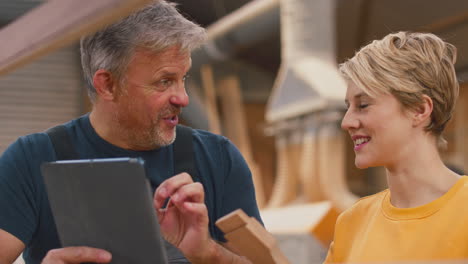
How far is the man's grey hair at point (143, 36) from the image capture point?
154 cm

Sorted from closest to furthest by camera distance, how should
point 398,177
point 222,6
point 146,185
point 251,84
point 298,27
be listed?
point 146,185 → point 398,177 → point 298,27 → point 222,6 → point 251,84

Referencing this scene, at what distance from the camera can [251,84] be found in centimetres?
874

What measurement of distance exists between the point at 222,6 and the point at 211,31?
0.76m

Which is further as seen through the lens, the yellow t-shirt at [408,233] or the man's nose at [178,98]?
the man's nose at [178,98]

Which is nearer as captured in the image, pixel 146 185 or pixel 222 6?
pixel 146 185

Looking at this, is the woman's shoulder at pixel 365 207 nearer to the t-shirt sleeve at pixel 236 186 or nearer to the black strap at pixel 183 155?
the t-shirt sleeve at pixel 236 186

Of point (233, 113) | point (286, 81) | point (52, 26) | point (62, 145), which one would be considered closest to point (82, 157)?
point (62, 145)

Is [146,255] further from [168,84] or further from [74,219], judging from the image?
[168,84]

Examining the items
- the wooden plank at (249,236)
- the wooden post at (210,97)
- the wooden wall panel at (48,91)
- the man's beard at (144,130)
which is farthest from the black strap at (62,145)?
the wooden post at (210,97)

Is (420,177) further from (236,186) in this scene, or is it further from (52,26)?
(52,26)

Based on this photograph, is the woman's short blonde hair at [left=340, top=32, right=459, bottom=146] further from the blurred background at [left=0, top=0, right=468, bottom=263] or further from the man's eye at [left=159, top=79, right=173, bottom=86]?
the blurred background at [left=0, top=0, right=468, bottom=263]

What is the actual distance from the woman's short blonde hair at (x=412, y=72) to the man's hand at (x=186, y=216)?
0.46 meters

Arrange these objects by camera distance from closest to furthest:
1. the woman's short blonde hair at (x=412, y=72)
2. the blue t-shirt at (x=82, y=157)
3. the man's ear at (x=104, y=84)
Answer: the woman's short blonde hair at (x=412, y=72), the blue t-shirt at (x=82, y=157), the man's ear at (x=104, y=84)

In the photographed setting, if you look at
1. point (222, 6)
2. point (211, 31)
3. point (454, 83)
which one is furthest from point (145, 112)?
point (222, 6)
